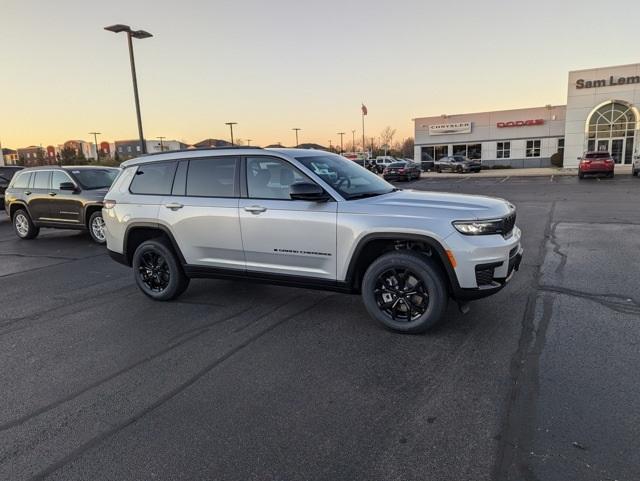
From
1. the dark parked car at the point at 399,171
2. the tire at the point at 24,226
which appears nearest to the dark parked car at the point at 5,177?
the tire at the point at 24,226

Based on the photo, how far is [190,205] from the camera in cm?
530

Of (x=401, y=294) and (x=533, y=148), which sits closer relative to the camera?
(x=401, y=294)

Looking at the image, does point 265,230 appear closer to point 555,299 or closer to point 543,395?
point 543,395

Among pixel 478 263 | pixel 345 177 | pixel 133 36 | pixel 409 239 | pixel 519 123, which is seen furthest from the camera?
pixel 519 123

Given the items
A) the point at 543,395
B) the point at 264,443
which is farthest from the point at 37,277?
the point at 543,395

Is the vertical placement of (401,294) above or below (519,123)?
below

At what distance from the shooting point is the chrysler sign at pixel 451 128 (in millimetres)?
48938

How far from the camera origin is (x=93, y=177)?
10.7 metres

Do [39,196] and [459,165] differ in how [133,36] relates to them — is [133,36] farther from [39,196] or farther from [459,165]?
[459,165]

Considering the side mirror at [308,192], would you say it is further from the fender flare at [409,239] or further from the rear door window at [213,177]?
the rear door window at [213,177]

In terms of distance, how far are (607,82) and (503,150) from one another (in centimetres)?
1343

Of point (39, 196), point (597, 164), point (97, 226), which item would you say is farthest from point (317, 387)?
point (597, 164)

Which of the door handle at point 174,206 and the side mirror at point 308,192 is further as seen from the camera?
the door handle at point 174,206

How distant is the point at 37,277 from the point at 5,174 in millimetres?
10911
